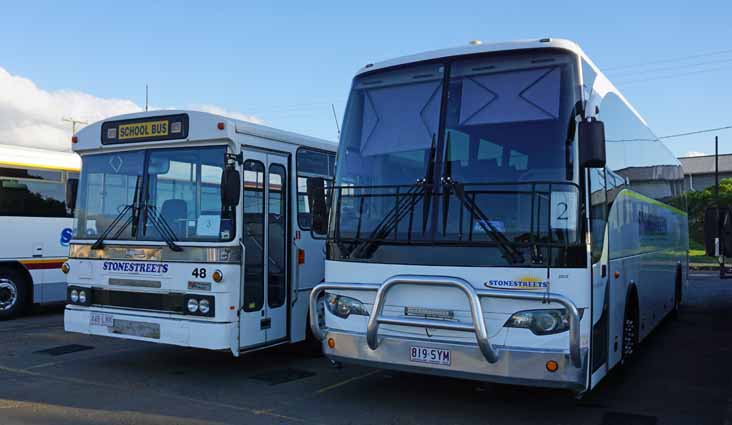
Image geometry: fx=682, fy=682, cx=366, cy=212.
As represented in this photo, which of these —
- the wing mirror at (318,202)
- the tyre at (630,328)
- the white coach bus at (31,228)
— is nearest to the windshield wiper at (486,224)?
the wing mirror at (318,202)

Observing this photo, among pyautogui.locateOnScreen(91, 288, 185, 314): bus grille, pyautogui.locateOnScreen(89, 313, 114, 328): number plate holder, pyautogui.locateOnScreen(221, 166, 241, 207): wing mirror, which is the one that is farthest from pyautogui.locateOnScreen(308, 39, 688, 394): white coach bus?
pyautogui.locateOnScreen(89, 313, 114, 328): number plate holder

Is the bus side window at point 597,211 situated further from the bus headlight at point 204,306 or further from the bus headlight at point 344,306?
the bus headlight at point 204,306

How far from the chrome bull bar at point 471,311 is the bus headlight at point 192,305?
6.99 feet

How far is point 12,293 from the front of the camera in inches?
509

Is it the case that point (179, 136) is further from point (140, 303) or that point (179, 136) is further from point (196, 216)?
point (140, 303)

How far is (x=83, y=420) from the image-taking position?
6.29 meters

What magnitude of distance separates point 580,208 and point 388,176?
5.86ft

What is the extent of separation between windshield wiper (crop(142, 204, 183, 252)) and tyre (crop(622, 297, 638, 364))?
17.1 feet

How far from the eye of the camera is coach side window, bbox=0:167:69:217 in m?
12.8

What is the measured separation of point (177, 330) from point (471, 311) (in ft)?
11.7

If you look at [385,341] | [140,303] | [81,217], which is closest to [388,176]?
[385,341]

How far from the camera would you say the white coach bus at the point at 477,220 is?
575 cm

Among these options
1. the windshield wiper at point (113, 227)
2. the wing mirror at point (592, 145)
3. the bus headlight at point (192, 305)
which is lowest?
the bus headlight at point (192, 305)

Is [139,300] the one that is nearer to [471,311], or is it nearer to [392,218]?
[392,218]
